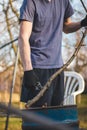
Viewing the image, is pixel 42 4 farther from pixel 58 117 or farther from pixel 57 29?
pixel 58 117

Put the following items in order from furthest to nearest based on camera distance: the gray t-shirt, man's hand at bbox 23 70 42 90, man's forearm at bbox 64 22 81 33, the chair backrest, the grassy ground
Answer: the grassy ground
the chair backrest
man's forearm at bbox 64 22 81 33
the gray t-shirt
man's hand at bbox 23 70 42 90

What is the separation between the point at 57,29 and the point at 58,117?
0.49m

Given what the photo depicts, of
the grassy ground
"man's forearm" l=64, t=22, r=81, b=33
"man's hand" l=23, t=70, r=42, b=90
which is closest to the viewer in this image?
"man's hand" l=23, t=70, r=42, b=90

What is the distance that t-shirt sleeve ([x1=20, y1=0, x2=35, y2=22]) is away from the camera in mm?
1719

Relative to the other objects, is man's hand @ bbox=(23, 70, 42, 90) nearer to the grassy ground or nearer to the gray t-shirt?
the gray t-shirt

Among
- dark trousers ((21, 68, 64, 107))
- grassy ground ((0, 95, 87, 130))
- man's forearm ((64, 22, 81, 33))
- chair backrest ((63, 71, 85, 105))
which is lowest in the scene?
grassy ground ((0, 95, 87, 130))

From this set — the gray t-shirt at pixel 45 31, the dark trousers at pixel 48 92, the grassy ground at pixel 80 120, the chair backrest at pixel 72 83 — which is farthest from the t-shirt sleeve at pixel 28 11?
the chair backrest at pixel 72 83

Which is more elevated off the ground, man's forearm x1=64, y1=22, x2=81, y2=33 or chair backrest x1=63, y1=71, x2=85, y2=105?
man's forearm x1=64, y1=22, x2=81, y2=33

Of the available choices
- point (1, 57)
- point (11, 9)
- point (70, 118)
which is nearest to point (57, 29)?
point (70, 118)

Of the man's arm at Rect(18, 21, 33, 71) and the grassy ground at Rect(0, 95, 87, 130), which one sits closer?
the man's arm at Rect(18, 21, 33, 71)

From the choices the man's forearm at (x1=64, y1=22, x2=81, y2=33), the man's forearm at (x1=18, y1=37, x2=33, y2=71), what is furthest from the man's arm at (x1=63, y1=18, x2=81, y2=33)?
the man's forearm at (x1=18, y1=37, x2=33, y2=71)

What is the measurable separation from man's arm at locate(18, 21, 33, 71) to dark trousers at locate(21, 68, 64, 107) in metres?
0.13

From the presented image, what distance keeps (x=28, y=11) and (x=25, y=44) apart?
0.15 metres

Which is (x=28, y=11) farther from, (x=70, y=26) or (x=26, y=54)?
(x=70, y=26)
